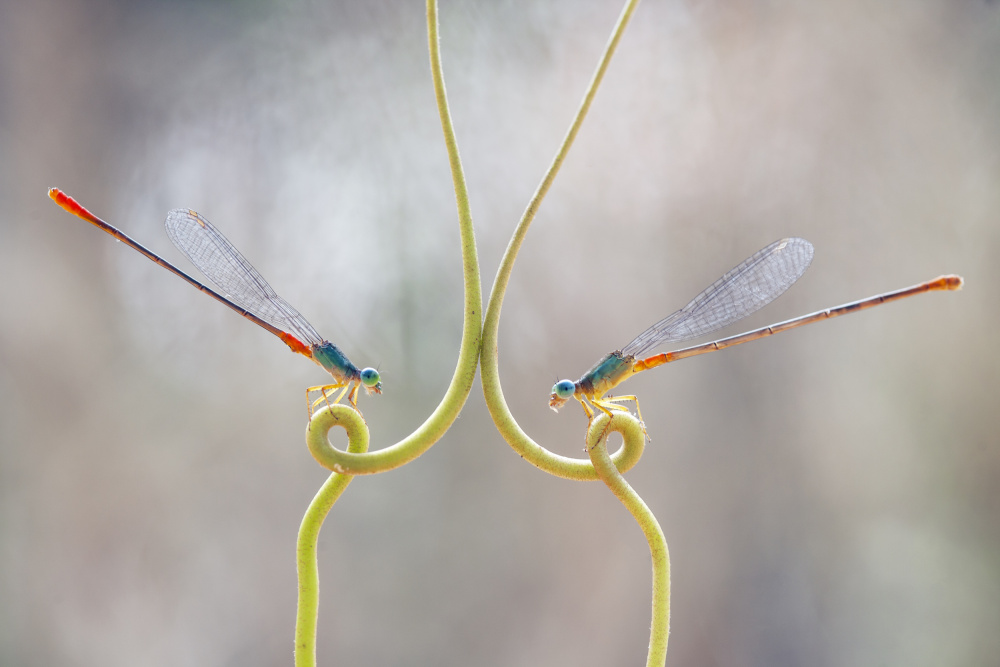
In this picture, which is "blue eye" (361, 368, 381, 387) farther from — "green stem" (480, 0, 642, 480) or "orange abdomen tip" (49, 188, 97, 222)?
"orange abdomen tip" (49, 188, 97, 222)

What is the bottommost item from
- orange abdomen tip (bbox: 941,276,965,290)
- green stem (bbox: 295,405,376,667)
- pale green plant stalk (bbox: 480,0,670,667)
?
green stem (bbox: 295,405,376,667)

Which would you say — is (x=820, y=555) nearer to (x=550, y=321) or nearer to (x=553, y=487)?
(x=553, y=487)

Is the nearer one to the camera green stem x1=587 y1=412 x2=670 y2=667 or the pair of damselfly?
green stem x1=587 y1=412 x2=670 y2=667

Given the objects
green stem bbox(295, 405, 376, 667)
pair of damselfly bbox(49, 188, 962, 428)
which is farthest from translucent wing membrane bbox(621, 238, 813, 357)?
green stem bbox(295, 405, 376, 667)

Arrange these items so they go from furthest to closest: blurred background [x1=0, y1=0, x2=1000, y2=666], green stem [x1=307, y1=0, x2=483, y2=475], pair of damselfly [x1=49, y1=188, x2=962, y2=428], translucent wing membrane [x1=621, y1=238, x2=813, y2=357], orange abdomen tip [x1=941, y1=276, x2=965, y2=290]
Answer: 1. blurred background [x1=0, y1=0, x2=1000, y2=666]
2. translucent wing membrane [x1=621, y1=238, x2=813, y2=357]
3. pair of damselfly [x1=49, y1=188, x2=962, y2=428]
4. orange abdomen tip [x1=941, y1=276, x2=965, y2=290]
5. green stem [x1=307, y1=0, x2=483, y2=475]

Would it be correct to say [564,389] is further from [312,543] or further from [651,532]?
[312,543]

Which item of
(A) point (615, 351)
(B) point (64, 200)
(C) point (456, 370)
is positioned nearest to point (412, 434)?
(C) point (456, 370)

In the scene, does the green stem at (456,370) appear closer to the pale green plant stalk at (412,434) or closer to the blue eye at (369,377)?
the pale green plant stalk at (412,434)
